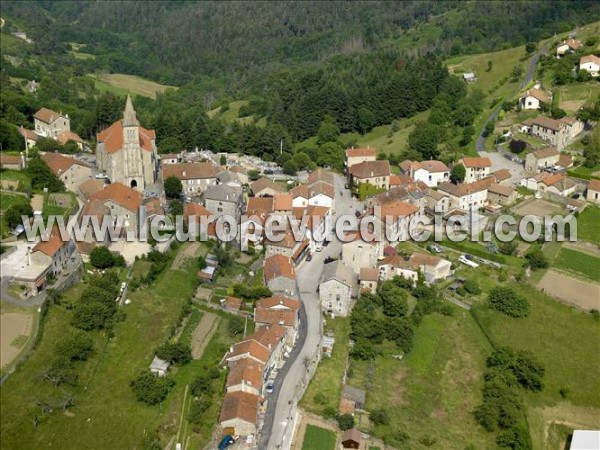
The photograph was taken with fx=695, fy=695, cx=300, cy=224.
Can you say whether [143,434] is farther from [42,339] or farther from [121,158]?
[121,158]

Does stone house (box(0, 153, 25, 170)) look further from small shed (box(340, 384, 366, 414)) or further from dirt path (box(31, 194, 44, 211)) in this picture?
small shed (box(340, 384, 366, 414))

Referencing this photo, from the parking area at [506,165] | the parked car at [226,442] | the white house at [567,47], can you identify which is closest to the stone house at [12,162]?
the parked car at [226,442]

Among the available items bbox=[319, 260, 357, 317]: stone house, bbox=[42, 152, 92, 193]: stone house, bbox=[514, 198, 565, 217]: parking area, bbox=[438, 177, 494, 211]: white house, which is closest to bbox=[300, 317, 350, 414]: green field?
bbox=[319, 260, 357, 317]: stone house

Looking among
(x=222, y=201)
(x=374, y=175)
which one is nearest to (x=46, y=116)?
(x=222, y=201)

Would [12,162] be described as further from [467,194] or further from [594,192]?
[594,192]

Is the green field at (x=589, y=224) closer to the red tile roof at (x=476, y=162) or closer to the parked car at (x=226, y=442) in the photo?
the red tile roof at (x=476, y=162)
